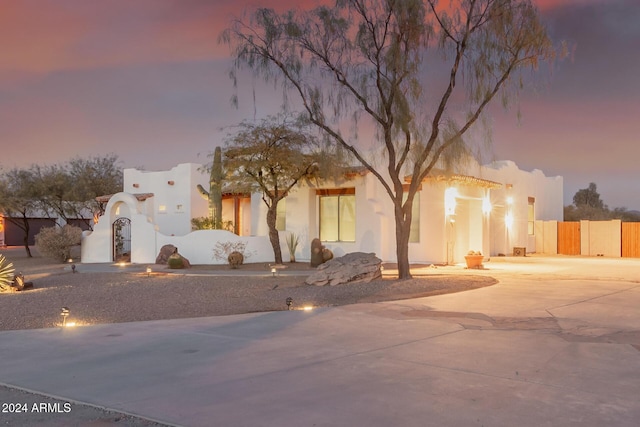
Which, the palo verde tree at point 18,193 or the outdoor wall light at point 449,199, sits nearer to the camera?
the outdoor wall light at point 449,199

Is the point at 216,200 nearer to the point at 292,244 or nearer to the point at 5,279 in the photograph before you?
the point at 292,244

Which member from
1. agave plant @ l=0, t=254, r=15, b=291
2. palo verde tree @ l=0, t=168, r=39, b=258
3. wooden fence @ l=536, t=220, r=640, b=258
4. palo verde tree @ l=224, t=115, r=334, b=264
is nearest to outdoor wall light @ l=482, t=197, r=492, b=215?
palo verde tree @ l=224, t=115, r=334, b=264

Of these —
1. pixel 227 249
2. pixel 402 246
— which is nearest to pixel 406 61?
pixel 402 246

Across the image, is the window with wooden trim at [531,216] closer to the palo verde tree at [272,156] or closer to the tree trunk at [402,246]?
the palo verde tree at [272,156]

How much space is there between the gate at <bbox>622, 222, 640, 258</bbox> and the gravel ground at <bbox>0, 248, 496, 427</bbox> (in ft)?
50.9

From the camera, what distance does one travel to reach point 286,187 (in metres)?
24.0

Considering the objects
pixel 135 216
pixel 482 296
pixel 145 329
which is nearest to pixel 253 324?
pixel 145 329

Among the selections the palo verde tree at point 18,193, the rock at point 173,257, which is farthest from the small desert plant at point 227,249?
the palo verde tree at point 18,193

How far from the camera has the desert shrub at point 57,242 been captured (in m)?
27.7

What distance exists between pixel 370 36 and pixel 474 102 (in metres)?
3.42

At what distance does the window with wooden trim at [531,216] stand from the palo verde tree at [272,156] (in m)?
15.0

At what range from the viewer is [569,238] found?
104 ft

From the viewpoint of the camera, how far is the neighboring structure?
918 inches

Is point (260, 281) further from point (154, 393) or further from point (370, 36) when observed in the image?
point (154, 393)
